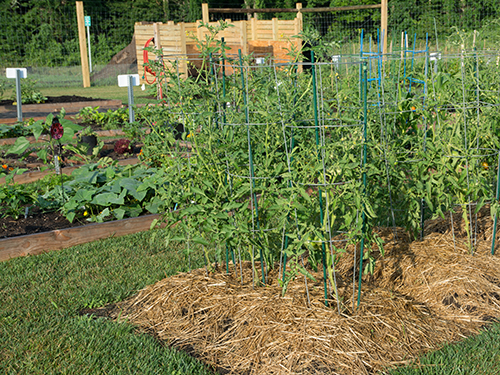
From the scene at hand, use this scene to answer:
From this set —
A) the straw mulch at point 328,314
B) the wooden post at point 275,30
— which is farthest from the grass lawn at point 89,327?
the wooden post at point 275,30

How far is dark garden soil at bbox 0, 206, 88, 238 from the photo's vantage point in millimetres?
4258

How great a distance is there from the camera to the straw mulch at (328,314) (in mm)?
2568

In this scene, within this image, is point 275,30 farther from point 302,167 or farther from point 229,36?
point 302,167

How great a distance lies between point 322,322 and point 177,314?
2.86 feet

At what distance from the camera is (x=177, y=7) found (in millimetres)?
28141

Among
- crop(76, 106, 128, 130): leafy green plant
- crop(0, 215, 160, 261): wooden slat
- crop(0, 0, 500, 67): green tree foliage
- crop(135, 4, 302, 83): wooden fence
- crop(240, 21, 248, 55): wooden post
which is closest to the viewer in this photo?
crop(0, 215, 160, 261): wooden slat

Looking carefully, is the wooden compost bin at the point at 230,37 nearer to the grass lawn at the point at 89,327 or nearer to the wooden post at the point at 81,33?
the wooden post at the point at 81,33

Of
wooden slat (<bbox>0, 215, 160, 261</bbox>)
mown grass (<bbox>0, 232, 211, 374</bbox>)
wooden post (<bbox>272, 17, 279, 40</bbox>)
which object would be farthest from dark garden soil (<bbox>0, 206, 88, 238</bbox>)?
wooden post (<bbox>272, 17, 279, 40</bbox>)

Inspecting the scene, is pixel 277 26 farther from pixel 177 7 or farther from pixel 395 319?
pixel 395 319

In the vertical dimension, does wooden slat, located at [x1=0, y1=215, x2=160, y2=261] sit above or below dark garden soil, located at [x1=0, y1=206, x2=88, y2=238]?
below

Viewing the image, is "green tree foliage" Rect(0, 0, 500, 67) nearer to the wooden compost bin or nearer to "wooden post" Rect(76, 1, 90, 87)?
the wooden compost bin

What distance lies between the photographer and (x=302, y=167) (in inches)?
107

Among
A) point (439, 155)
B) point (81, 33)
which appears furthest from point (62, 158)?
point (81, 33)

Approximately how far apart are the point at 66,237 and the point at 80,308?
1.15 meters
